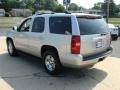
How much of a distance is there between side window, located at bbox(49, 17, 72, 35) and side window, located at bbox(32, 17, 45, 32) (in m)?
0.41

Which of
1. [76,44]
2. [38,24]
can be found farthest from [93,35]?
[38,24]

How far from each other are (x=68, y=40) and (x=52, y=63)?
3.79 feet

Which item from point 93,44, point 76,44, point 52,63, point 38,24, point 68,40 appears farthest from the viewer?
point 38,24

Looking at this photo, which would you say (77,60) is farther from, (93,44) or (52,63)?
(52,63)

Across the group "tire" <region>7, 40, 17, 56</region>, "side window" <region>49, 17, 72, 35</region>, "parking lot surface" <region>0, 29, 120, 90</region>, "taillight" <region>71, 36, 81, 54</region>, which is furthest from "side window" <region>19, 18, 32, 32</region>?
"taillight" <region>71, 36, 81, 54</region>

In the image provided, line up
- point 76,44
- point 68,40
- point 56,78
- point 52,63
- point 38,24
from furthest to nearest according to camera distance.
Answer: point 38,24 < point 52,63 < point 56,78 < point 68,40 < point 76,44

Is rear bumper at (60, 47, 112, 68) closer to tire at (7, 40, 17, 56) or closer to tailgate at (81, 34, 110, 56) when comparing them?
tailgate at (81, 34, 110, 56)

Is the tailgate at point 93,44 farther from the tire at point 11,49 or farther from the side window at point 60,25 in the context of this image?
the tire at point 11,49

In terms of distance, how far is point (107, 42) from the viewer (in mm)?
7059

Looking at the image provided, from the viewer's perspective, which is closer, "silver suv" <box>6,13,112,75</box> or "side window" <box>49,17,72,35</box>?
"silver suv" <box>6,13,112,75</box>

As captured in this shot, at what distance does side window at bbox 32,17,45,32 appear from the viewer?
7.28m

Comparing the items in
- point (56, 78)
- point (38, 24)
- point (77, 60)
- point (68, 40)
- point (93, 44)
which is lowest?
point (56, 78)

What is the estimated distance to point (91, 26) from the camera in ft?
21.4

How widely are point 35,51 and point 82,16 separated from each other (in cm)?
218
